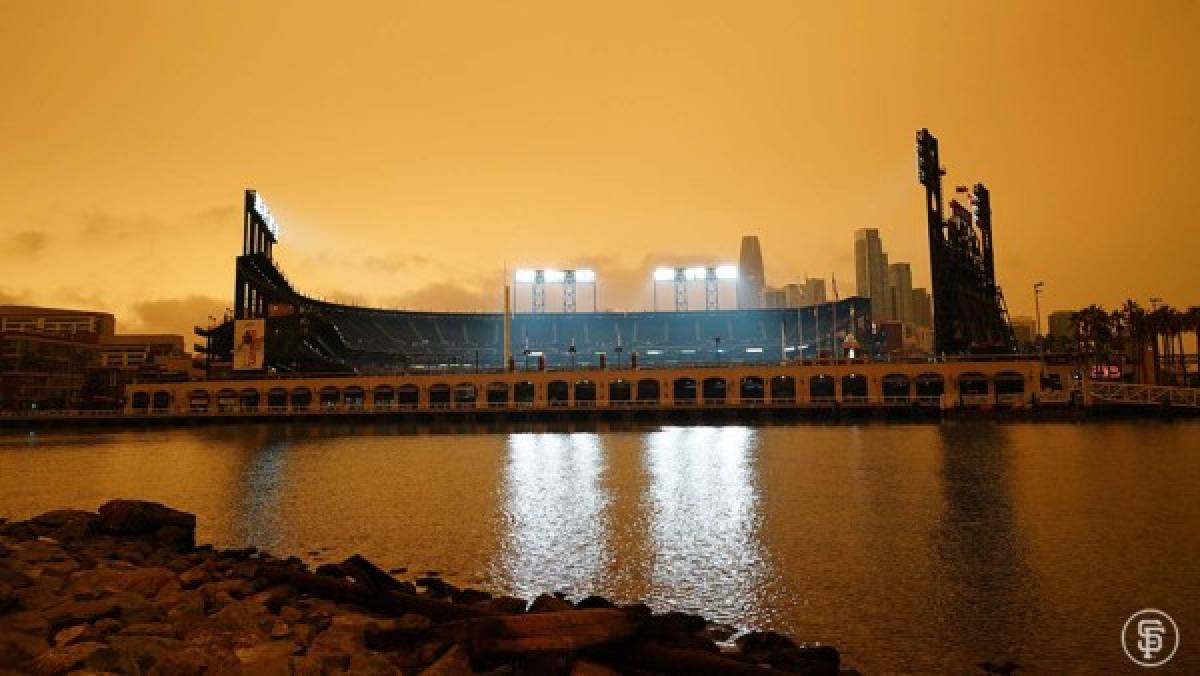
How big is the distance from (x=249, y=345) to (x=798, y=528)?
5112 inches

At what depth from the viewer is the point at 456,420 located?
115 meters

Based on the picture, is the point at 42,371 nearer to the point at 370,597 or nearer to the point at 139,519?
the point at 139,519

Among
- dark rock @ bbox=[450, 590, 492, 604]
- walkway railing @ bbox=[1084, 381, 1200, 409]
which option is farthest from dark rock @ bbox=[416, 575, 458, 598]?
walkway railing @ bbox=[1084, 381, 1200, 409]

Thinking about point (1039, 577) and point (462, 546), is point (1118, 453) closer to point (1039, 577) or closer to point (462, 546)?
point (1039, 577)

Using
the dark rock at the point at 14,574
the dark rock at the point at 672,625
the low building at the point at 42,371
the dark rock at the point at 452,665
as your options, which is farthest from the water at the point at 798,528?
the low building at the point at 42,371

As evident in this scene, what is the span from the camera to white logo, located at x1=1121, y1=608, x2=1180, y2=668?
1130 centimetres

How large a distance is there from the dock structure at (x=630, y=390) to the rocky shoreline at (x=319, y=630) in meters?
91.4

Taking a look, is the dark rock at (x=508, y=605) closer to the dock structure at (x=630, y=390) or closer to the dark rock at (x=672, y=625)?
the dark rock at (x=672, y=625)

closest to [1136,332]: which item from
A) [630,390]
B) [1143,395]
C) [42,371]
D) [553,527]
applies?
[1143,395]

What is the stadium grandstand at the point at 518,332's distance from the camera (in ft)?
491

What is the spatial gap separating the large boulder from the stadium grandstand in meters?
129

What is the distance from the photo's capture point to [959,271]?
135000mm

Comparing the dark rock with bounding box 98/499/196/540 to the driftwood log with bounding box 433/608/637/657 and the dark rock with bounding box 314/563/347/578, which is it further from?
the driftwood log with bounding box 433/608/637/657

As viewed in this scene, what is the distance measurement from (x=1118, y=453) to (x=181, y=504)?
48.0 metres
